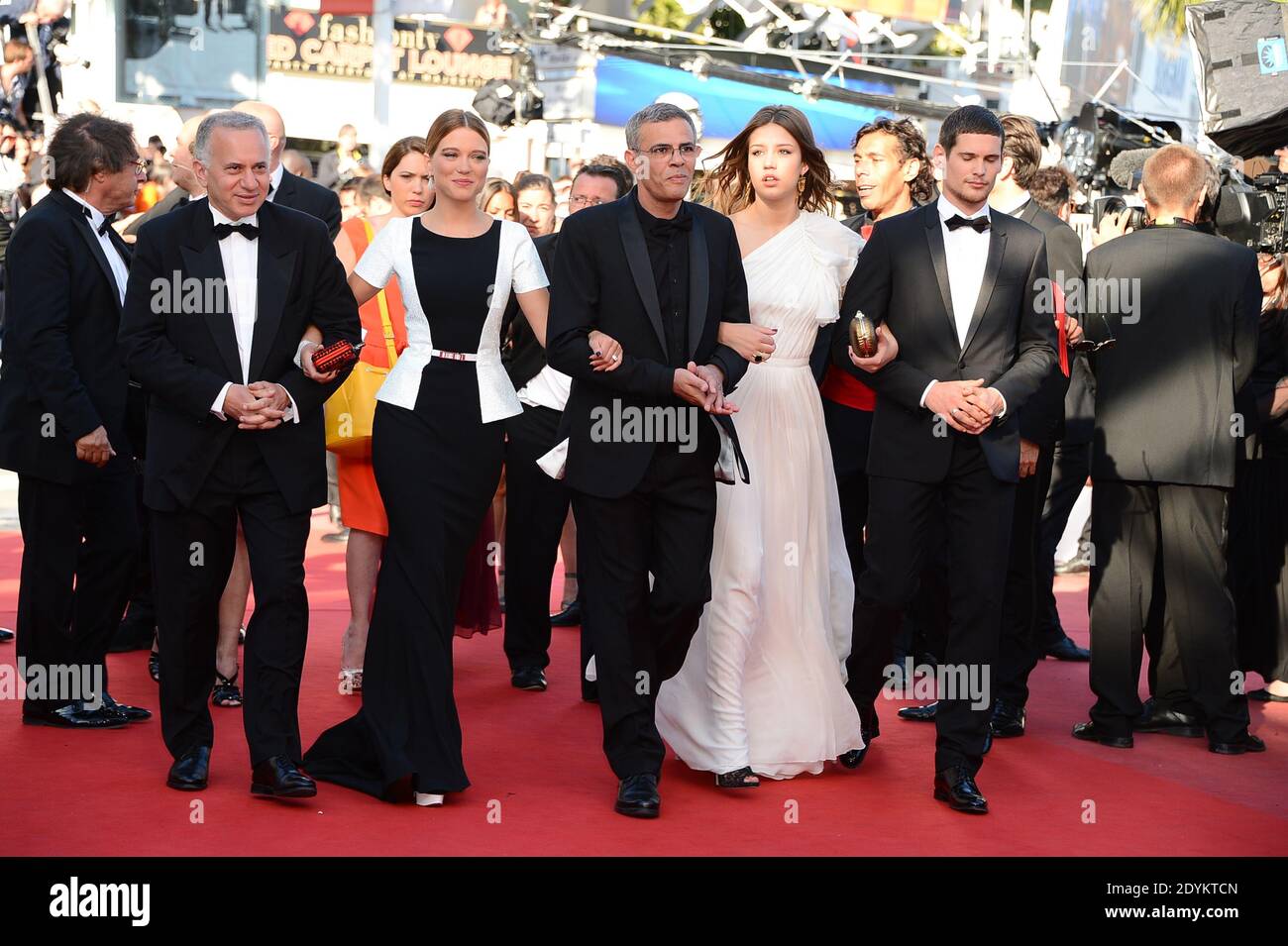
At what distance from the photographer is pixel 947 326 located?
5.45 m

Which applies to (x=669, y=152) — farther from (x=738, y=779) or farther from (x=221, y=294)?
(x=738, y=779)

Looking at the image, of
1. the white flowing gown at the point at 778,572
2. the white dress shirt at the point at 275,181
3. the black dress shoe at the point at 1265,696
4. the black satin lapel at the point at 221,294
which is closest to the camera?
the black satin lapel at the point at 221,294

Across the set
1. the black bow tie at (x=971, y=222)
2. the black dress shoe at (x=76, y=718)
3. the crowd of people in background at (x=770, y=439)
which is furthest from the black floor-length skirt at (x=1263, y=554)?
the black dress shoe at (x=76, y=718)

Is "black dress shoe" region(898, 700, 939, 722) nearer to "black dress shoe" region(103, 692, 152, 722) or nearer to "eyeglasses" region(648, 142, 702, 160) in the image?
"eyeglasses" region(648, 142, 702, 160)

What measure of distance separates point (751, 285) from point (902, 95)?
2430cm

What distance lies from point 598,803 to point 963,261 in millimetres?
2090

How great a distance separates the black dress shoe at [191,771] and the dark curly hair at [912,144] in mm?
3406

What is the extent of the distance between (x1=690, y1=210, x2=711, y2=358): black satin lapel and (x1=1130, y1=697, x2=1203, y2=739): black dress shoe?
8.47 ft

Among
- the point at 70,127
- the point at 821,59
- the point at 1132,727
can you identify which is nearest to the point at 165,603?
the point at 70,127

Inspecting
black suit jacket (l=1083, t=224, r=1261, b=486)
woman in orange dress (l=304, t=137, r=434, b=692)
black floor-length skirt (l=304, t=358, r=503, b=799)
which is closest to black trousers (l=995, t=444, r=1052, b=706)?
black suit jacket (l=1083, t=224, r=1261, b=486)

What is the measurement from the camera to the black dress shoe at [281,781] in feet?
16.6

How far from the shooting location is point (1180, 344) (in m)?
6.33

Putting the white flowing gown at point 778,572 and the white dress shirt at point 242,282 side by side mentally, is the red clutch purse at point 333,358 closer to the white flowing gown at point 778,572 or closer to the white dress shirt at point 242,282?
the white dress shirt at point 242,282

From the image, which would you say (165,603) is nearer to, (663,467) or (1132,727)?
(663,467)
